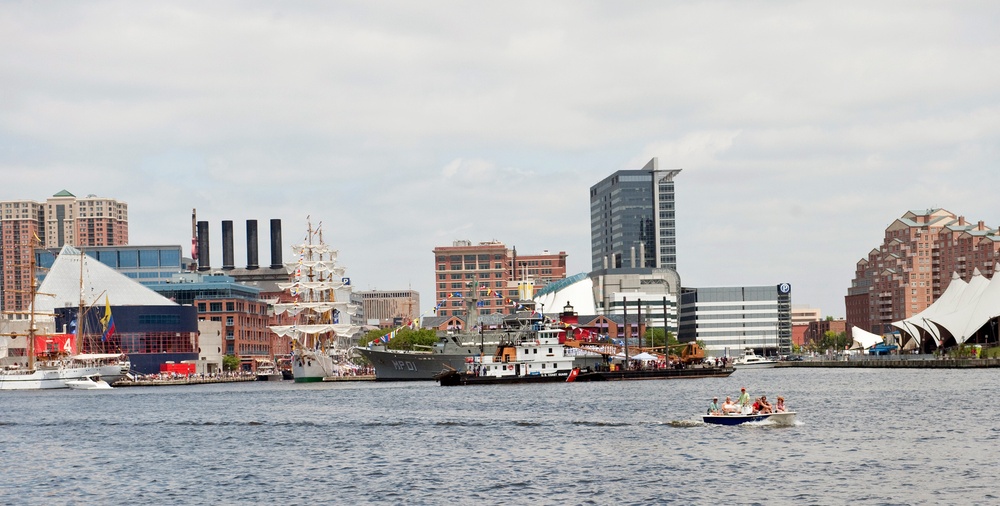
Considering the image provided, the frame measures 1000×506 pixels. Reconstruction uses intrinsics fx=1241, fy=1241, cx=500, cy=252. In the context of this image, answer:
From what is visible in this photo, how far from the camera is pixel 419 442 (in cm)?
7169

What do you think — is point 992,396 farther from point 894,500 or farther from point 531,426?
point 894,500

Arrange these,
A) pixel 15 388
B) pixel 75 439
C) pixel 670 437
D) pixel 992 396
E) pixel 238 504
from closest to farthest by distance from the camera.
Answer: pixel 238 504 < pixel 670 437 < pixel 75 439 < pixel 992 396 < pixel 15 388

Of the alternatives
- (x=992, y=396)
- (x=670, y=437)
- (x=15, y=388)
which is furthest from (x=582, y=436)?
(x=15, y=388)

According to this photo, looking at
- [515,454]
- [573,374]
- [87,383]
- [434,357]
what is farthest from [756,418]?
[87,383]

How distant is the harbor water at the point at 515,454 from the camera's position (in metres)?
50.2

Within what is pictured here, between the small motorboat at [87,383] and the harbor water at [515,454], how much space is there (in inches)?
3105

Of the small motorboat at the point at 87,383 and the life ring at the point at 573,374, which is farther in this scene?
the small motorboat at the point at 87,383

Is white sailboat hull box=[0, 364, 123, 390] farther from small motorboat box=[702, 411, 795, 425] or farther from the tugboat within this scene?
small motorboat box=[702, 411, 795, 425]

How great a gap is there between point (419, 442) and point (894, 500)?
105ft

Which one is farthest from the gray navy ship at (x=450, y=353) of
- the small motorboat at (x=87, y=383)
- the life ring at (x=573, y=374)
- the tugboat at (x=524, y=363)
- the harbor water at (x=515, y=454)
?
the harbor water at (x=515, y=454)

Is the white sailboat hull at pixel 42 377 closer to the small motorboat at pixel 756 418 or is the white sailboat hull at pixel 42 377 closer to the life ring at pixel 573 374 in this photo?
the life ring at pixel 573 374

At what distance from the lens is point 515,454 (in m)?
63.6

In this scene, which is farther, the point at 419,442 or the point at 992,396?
the point at 992,396

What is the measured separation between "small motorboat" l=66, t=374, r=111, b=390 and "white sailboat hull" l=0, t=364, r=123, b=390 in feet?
1.51
